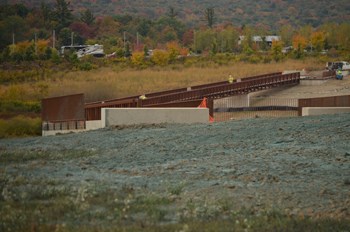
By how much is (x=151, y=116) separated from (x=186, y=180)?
14429 mm

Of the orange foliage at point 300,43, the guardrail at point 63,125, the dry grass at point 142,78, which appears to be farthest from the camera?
the orange foliage at point 300,43

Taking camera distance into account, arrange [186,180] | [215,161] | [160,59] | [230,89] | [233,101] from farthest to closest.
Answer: [160,59] → [233,101] → [230,89] → [215,161] → [186,180]

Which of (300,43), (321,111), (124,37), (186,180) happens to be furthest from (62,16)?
(186,180)

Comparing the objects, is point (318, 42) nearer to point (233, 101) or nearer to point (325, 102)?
point (233, 101)

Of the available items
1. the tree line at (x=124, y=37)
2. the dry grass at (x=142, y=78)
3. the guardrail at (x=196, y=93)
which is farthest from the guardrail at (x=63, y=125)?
the tree line at (x=124, y=37)

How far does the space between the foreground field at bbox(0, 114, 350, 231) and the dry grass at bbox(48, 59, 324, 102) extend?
27898 mm

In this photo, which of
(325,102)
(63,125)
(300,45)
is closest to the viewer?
(63,125)

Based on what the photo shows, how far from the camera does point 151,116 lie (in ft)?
98.5

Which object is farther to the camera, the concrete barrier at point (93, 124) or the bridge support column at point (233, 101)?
the bridge support column at point (233, 101)

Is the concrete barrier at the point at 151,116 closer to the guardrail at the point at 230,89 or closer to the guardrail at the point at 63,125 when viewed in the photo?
the guardrail at the point at 63,125

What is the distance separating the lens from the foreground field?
1145 cm

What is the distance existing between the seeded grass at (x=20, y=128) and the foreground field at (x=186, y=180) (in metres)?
5.96

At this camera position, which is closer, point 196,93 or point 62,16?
point 196,93

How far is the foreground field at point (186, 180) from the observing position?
11445 mm
